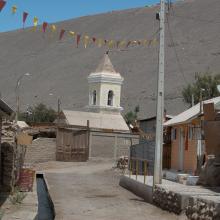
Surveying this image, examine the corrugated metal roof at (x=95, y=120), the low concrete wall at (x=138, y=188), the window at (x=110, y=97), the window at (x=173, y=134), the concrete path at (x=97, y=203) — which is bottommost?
the concrete path at (x=97, y=203)

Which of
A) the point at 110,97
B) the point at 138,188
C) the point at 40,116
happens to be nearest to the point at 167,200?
the point at 138,188

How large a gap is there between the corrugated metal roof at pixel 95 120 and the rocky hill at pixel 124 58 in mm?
28660

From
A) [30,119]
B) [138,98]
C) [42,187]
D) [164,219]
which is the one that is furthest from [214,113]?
[138,98]

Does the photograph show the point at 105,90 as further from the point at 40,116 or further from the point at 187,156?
the point at 187,156

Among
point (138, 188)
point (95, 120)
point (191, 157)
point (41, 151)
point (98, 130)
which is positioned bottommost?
point (138, 188)

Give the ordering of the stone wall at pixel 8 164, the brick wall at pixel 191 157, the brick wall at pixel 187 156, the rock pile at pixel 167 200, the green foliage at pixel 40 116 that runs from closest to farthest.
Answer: the rock pile at pixel 167 200 → the stone wall at pixel 8 164 → the brick wall at pixel 191 157 → the brick wall at pixel 187 156 → the green foliage at pixel 40 116

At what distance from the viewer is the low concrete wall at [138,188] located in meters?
18.1

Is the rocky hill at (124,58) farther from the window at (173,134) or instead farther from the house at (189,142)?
the house at (189,142)

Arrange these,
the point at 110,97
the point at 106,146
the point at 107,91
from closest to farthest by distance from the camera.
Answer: the point at 106,146
the point at 107,91
the point at 110,97

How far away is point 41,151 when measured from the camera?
41.2 m

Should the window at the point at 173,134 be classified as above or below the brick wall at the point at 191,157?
above

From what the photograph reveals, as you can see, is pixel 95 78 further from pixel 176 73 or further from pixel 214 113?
pixel 176 73

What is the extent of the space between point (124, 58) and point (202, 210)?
12620cm

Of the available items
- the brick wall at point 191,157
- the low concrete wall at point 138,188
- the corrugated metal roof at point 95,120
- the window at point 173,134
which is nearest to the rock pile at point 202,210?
the low concrete wall at point 138,188
